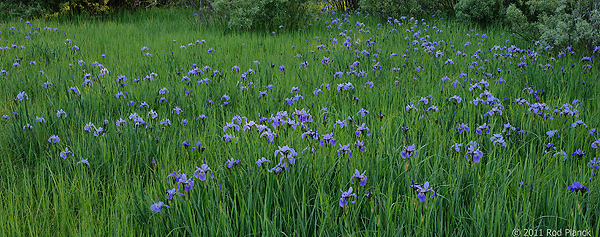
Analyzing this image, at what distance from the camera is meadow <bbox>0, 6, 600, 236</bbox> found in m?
1.83

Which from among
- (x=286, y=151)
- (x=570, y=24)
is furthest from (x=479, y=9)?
(x=286, y=151)

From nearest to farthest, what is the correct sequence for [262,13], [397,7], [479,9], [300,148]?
[300,148], [262,13], [479,9], [397,7]

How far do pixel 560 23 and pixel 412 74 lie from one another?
2.35 metres

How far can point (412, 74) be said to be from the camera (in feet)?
15.8

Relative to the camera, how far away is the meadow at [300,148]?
1835 millimetres

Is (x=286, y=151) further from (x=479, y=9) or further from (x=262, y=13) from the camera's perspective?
(x=479, y=9)

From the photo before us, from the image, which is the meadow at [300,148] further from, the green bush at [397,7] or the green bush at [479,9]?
the green bush at [397,7]

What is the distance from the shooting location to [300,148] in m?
2.49

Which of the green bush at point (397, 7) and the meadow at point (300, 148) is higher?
the green bush at point (397, 7)

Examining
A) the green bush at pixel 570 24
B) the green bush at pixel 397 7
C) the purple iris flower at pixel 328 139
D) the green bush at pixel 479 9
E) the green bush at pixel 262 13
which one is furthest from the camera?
the green bush at pixel 397 7

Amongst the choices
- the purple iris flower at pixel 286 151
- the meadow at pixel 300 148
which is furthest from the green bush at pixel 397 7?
the purple iris flower at pixel 286 151

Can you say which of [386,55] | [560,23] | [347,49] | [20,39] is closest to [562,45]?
[560,23]

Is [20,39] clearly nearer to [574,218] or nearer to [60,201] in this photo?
[60,201]

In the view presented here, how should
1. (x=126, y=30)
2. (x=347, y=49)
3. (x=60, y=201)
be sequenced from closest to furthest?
(x=60, y=201)
(x=347, y=49)
(x=126, y=30)
